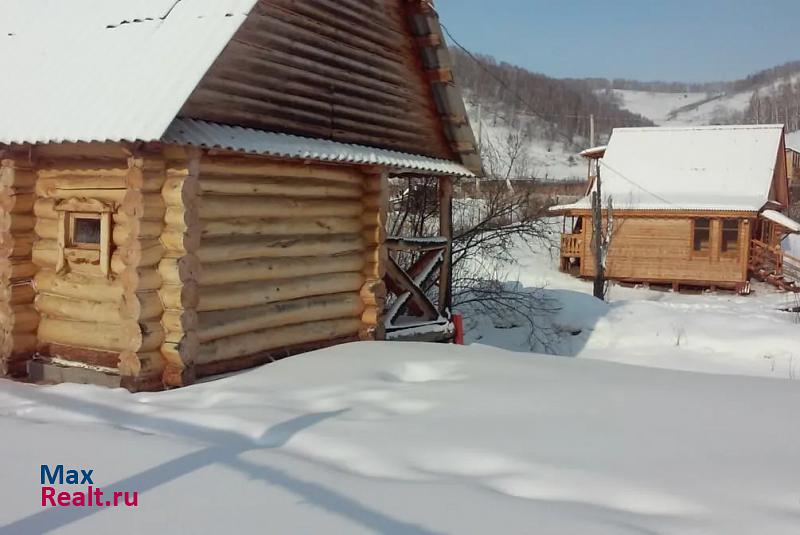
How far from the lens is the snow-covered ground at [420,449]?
11.2 ft

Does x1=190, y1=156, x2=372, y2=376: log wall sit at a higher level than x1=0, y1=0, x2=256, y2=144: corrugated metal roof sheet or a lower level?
lower

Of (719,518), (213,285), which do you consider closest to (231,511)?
(719,518)

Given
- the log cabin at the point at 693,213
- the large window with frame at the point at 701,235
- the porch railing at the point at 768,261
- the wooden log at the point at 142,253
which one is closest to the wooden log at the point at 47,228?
the wooden log at the point at 142,253

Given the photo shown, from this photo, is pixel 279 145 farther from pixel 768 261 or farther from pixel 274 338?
pixel 768 261

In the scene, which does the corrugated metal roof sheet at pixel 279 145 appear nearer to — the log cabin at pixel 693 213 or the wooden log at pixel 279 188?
the wooden log at pixel 279 188

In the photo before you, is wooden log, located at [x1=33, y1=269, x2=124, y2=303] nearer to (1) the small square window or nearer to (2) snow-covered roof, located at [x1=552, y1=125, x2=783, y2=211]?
(1) the small square window

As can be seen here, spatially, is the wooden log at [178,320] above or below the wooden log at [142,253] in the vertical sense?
below

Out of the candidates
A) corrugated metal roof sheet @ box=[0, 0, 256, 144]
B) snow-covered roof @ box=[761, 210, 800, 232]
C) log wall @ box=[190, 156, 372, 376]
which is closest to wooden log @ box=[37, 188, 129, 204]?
log wall @ box=[190, 156, 372, 376]

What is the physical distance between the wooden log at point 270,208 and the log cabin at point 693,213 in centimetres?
1811

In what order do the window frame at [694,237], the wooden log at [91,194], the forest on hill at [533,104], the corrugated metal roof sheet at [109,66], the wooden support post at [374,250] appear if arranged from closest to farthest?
1. the corrugated metal roof sheet at [109,66]
2. the wooden log at [91,194]
3. the wooden support post at [374,250]
4. the window frame at [694,237]
5. the forest on hill at [533,104]

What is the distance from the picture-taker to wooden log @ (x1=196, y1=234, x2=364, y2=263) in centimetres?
694

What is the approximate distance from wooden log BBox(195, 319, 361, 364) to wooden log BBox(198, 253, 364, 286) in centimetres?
60

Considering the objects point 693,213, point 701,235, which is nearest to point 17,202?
point 693,213

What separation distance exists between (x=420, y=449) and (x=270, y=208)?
13.1ft
